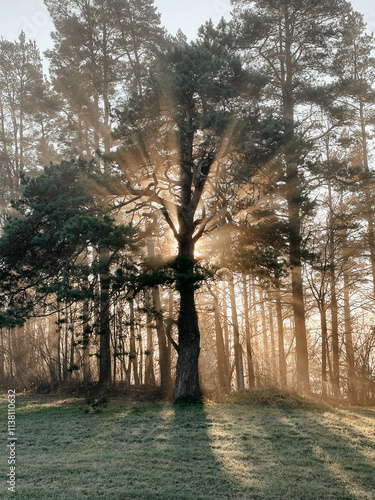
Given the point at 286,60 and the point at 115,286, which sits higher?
the point at 286,60

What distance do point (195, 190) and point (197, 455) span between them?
7.85m

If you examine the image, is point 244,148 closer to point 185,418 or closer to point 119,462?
point 185,418

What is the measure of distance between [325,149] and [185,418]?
11.6 metres

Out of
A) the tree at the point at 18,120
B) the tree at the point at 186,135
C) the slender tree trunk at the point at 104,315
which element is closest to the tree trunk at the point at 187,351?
the tree at the point at 186,135

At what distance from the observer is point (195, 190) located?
12.7 meters

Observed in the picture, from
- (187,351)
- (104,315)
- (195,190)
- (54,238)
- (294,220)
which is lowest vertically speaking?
(187,351)

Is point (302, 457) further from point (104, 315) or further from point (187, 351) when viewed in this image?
point (104, 315)

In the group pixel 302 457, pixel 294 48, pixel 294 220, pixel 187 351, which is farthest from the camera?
pixel 294 48

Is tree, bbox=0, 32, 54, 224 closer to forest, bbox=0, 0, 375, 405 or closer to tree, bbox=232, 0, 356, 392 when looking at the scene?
forest, bbox=0, 0, 375, 405

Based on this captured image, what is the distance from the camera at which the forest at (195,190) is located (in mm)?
11180

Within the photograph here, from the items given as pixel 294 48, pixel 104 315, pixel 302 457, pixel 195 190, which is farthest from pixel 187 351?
pixel 294 48

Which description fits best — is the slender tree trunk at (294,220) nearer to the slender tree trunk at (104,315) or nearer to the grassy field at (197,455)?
the grassy field at (197,455)

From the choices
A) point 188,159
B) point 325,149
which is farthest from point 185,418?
point 325,149

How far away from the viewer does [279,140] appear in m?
11.7
